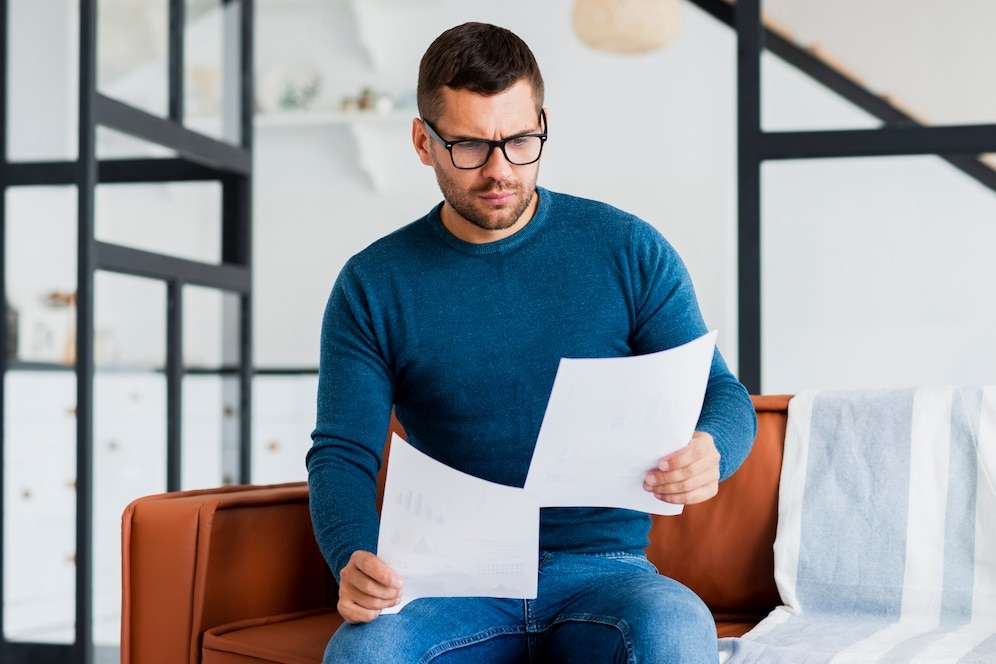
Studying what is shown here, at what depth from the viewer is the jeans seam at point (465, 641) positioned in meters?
1.25

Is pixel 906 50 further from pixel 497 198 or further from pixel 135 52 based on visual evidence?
pixel 135 52

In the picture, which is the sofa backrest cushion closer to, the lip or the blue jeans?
the blue jeans

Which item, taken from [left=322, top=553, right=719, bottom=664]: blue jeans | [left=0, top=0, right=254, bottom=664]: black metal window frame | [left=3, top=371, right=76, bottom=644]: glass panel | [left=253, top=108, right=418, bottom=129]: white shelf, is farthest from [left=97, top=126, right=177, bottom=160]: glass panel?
[left=322, top=553, right=719, bottom=664]: blue jeans

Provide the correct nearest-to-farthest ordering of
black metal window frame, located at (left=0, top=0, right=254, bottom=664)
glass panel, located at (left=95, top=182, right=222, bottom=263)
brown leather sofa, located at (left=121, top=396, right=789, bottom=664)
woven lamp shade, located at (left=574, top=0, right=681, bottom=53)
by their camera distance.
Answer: brown leather sofa, located at (left=121, top=396, right=789, bottom=664)
black metal window frame, located at (left=0, top=0, right=254, bottom=664)
glass panel, located at (left=95, top=182, right=222, bottom=263)
woven lamp shade, located at (left=574, top=0, right=681, bottom=53)

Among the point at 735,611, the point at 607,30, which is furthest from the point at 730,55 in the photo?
the point at 735,611

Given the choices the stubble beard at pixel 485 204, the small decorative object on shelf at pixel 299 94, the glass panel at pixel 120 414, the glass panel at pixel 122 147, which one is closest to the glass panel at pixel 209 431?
the glass panel at pixel 120 414

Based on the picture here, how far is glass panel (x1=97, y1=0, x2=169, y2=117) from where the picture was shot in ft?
9.20

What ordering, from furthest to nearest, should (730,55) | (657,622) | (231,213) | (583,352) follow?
(730,55), (231,213), (583,352), (657,622)

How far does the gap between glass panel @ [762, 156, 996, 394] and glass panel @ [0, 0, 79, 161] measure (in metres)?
1.70

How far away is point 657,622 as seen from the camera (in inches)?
46.5

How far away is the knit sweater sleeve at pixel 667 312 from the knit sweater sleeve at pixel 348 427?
0.35m

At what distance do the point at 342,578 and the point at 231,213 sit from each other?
2.35 m

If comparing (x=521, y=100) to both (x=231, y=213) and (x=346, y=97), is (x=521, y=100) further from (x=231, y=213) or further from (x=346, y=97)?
(x=346, y=97)

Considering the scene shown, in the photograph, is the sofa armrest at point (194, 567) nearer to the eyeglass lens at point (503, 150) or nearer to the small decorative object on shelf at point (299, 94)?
the eyeglass lens at point (503, 150)
